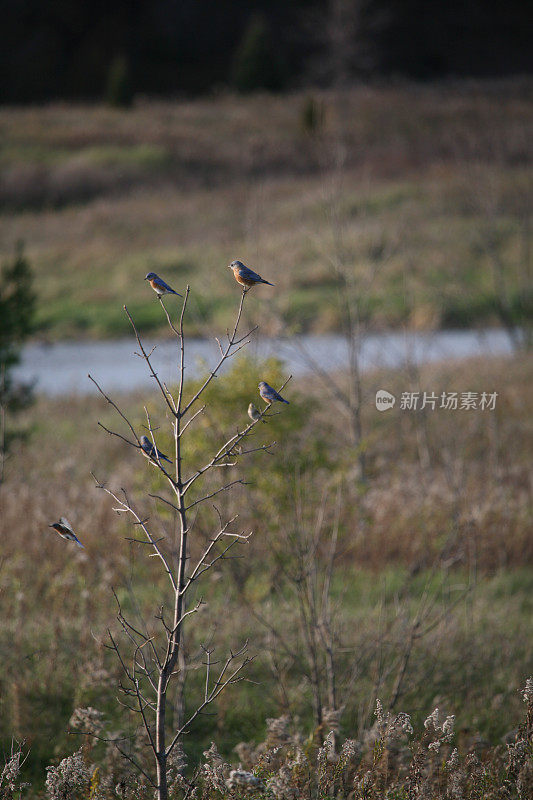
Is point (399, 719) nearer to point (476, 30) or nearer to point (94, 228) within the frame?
point (94, 228)

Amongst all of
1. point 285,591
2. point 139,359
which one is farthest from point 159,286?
point 139,359

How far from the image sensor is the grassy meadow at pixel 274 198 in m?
15.7

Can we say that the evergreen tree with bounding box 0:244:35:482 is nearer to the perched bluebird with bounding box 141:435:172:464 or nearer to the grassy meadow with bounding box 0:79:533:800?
the grassy meadow with bounding box 0:79:533:800

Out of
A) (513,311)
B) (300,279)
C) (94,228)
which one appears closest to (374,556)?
(513,311)

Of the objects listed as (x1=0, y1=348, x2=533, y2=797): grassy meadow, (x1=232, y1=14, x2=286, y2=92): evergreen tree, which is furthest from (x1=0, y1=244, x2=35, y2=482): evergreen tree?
(x1=232, y1=14, x2=286, y2=92): evergreen tree

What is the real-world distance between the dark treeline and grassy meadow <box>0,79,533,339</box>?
10236mm

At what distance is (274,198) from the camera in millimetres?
23094

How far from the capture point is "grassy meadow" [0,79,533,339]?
15703 mm

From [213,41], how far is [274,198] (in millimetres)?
27220

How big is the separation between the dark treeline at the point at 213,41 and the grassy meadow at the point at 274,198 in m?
10.2

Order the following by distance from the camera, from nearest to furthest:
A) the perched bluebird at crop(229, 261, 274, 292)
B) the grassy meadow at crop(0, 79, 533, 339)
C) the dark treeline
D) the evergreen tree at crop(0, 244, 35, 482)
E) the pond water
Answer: the perched bluebird at crop(229, 261, 274, 292)
the evergreen tree at crop(0, 244, 35, 482)
the pond water
the grassy meadow at crop(0, 79, 533, 339)
the dark treeline

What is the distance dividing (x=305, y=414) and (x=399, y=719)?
2.73 m

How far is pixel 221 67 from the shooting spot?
147ft

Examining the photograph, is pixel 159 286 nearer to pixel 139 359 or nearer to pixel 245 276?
pixel 245 276
